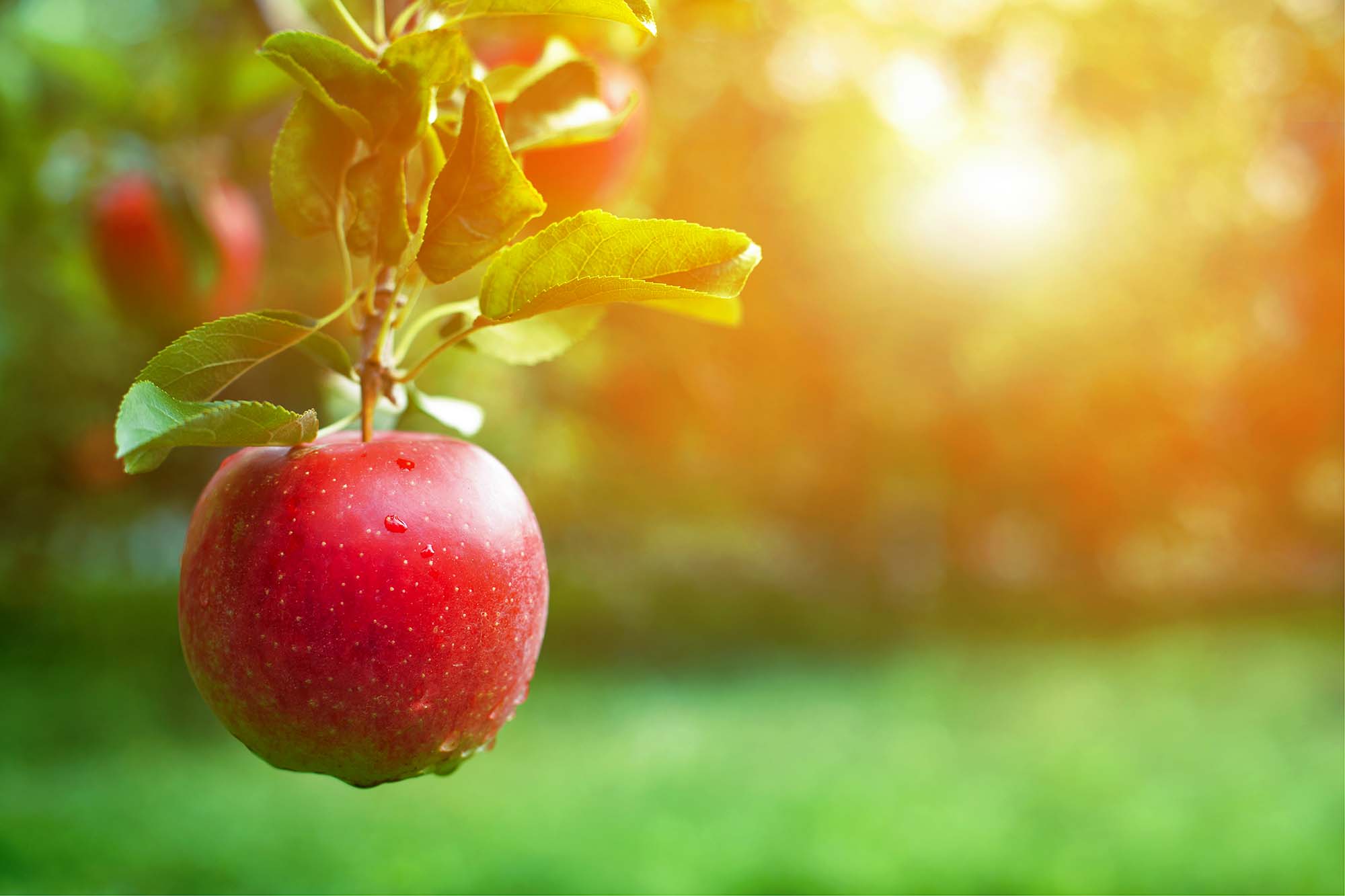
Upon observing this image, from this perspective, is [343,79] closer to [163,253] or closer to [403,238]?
[403,238]

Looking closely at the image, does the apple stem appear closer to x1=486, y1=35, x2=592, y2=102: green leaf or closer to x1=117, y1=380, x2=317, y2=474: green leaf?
x1=117, y1=380, x2=317, y2=474: green leaf

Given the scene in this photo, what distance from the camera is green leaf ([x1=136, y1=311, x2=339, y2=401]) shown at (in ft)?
2.17

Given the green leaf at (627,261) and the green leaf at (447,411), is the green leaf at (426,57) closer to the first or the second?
the green leaf at (627,261)

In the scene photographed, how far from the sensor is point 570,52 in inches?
42.2

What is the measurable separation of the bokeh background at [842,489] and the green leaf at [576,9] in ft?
1.89

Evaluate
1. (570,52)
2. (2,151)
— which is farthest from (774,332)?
(570,52)

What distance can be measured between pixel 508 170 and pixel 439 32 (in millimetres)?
76

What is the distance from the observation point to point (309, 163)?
29.0 inches

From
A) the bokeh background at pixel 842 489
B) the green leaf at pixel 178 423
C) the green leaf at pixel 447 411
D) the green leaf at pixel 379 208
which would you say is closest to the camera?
the green leaf at pixel 178 423

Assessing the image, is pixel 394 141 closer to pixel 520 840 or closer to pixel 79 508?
pixel 520 840

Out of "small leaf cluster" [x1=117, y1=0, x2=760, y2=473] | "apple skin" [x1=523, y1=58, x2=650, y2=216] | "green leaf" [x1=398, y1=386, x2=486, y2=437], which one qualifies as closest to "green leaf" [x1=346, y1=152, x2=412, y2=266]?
"small leaf cluster" [x1=117, y1=0, x2=760, y2=473]

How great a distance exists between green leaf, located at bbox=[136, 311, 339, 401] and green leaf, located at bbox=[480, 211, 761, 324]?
0.44 feet

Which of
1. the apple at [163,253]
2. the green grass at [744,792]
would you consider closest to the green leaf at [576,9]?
the apple at [163,253]

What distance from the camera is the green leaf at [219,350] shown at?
66 centimetres
